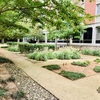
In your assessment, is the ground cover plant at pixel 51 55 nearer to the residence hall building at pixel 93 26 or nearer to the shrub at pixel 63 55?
the shrub at pixel 63 55

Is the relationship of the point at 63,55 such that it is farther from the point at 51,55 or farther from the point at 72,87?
the point at 72,87

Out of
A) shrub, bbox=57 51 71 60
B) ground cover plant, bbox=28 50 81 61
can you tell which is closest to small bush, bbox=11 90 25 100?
ground cover plant, bbox=28 50 81 61

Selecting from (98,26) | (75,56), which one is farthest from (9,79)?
(98,26)

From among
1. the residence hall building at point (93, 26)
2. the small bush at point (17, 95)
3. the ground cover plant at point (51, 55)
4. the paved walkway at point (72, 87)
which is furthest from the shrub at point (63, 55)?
the residence hall building at point (93, 26)

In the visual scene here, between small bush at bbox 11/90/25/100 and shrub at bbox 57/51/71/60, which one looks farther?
shrub at bbox 57/51/71/60

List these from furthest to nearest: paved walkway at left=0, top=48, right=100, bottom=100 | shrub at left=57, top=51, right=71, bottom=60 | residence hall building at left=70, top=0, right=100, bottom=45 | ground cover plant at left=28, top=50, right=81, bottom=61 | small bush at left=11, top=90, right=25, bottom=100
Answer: residence hall building at left=70, top=0, right=100, bottom=45, shrub at left=57, top=51, right=71, bottom=60, ground cover plant at left=28, top=50, right=81, bottom=61, paved walkway at left=0, top=48, right=100, bottom=100, small bush at left=11, top=90, right=25, bottom=100

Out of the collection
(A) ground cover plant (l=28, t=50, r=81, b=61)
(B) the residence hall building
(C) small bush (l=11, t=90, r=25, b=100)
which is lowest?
(C) small bush (l=11, t=90, r=25, b=100)

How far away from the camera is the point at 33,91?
5.02m

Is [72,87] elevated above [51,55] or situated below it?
below

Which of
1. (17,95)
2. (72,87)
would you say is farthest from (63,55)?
(17,95)

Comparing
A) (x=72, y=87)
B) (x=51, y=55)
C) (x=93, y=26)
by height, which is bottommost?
(x=72, y=87)

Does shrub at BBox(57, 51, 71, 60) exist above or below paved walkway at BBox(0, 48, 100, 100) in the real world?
above

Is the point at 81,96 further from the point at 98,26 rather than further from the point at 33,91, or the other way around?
the point at 98,26

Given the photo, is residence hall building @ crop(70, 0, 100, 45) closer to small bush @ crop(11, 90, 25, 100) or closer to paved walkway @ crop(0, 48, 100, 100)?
paved walkway @ crop(0, 48, 100, 100)
